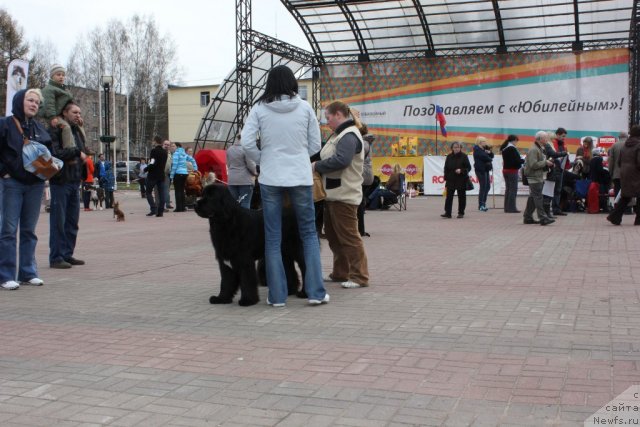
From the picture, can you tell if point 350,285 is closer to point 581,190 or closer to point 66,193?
point 66,193

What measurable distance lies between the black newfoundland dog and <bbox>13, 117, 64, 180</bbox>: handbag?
2.29m

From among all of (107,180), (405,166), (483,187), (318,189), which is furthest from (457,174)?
(107,180)

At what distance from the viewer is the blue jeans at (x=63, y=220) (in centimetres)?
858

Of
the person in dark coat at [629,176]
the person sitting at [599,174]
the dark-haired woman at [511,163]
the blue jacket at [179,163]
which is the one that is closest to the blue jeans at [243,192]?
the blue jacket at [179,163]

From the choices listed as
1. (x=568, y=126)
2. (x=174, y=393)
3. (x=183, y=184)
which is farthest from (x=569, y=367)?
(x=568, y=126)

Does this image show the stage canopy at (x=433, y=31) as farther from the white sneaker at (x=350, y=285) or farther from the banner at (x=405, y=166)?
the white sneaker at (x=350, y=285)

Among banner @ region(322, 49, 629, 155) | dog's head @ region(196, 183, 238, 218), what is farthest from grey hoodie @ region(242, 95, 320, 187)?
banner @ region(322, 49, 629, 155)

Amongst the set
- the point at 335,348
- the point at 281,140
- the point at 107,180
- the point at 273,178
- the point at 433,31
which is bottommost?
the point at 335,348

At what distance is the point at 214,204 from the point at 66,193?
363cm

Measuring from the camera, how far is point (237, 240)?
6.01 m

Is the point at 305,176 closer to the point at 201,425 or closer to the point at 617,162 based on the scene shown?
the point at 201,425

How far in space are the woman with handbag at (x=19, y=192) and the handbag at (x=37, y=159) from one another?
0.03 metres

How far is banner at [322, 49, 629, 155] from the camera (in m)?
26.8

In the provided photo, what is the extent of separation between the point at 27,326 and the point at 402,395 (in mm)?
3245
